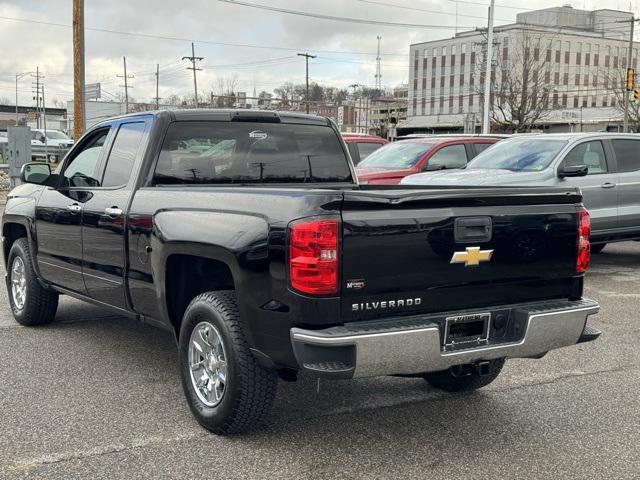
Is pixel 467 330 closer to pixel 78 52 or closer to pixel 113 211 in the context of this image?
pixel 113 211

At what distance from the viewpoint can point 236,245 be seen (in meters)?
3.90

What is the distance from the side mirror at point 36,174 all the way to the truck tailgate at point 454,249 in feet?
10.3

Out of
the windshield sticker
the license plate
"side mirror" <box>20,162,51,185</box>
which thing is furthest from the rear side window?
the license plate

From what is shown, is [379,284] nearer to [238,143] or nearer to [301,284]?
[301,284]

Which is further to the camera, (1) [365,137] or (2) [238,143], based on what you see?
(1) [365,137]

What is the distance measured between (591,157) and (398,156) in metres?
3.87

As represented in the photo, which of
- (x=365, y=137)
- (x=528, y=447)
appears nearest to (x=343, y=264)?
(x=528, y=447)

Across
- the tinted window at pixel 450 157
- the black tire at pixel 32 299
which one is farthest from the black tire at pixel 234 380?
the tinted window at pixel 450 157

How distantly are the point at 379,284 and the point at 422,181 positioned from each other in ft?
23.8

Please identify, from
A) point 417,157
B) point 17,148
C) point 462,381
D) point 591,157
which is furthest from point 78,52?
point 462,381

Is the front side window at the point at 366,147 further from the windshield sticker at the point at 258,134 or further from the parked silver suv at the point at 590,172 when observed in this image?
the windshield sticker at the point at 258,134

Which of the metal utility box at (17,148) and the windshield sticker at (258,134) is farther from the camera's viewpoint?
the metal utility box at (17,148)

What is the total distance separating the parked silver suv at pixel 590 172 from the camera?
987 cm

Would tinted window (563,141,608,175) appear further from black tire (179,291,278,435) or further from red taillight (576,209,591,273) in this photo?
black tire (179,291,278,435)
